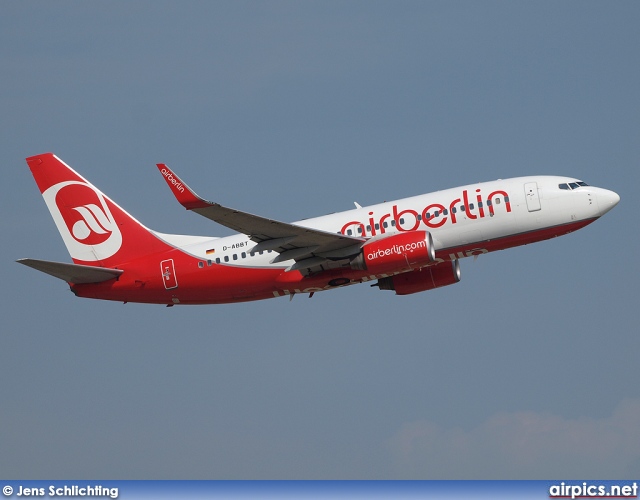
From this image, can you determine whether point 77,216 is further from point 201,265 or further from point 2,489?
point 2,489

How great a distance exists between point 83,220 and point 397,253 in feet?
61.5

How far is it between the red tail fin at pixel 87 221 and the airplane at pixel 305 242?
56mm

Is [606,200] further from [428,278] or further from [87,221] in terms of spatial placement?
[87,221]

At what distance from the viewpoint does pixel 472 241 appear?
209 feet

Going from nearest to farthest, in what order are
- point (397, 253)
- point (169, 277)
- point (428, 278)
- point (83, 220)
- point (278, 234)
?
point (397, 253)
point (278, 234)
point (169, 277)
point (428, 278)
point (83, 220)

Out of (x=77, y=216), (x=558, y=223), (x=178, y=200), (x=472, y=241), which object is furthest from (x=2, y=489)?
(x=558, y=223)

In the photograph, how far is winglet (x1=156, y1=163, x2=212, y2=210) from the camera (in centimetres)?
5853

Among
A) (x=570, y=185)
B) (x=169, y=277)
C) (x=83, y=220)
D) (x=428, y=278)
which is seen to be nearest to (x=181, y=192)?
(x=169, y=277)

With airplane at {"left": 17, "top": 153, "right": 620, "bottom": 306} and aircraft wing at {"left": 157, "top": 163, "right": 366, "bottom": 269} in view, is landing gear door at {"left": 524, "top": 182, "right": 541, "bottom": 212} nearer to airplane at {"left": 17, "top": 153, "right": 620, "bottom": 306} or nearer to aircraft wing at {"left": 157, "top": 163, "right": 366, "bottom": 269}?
airplane at {"left": 17, "top": 153, "right": 620, "bottom": 306}

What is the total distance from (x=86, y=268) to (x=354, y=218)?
47.1ft

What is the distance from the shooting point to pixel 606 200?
63.8 m

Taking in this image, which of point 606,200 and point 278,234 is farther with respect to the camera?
point 606,200

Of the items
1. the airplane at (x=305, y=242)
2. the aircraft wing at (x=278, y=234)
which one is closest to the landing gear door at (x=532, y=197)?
the airplane at (x=305, y=242)

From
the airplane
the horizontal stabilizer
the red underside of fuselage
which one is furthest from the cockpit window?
the horizontal stabilizer
